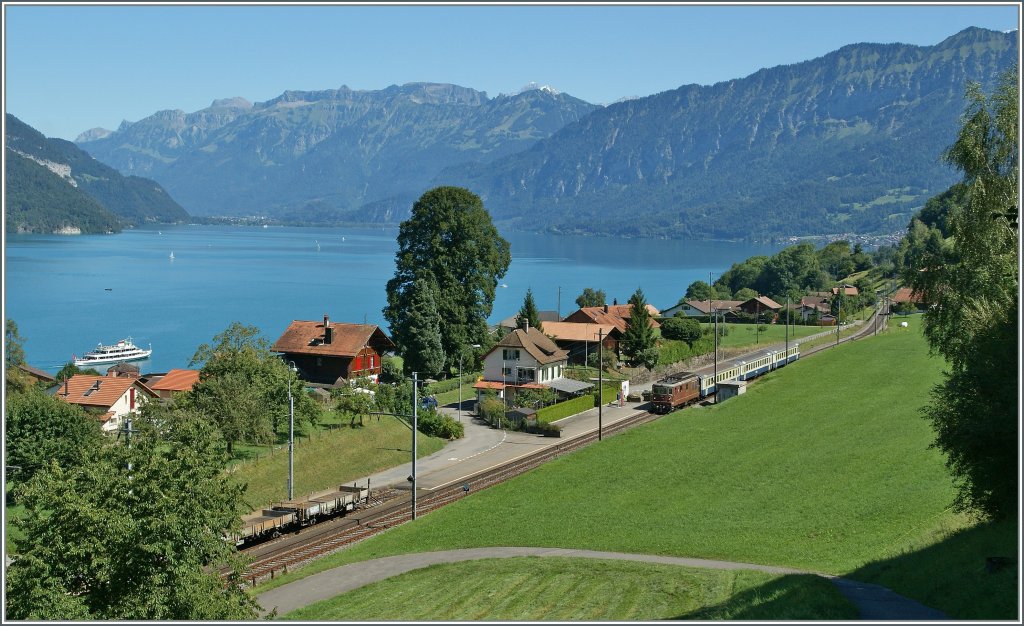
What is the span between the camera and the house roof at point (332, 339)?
6631cm

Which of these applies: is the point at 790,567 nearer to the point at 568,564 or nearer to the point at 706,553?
the point at 706,553

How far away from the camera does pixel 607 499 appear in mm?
37469

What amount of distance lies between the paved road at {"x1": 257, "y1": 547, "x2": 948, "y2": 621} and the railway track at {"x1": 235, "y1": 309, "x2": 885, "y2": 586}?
7.30 feet

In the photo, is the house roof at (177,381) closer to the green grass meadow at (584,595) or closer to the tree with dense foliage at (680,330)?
the green grass meadow at (584,595)

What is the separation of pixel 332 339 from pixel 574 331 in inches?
743

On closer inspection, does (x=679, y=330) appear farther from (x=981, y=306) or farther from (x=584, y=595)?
(x=584, y=595)

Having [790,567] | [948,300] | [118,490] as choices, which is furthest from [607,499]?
[118,490]

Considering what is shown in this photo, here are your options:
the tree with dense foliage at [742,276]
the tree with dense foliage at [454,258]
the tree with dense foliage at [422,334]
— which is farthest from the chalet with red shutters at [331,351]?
the tree with dense foliage at [742,276]

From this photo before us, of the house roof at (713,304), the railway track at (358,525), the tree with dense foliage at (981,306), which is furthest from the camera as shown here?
the house roof at (713,304)

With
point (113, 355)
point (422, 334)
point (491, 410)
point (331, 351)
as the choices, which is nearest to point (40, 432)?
point (491, 410)

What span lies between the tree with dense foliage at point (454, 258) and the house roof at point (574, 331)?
6.54 metres

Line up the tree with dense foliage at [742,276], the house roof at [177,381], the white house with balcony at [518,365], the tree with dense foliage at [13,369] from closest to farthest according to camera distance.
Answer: the tree with dense foliage at [13,369], the house roof at [177,381], the white house with balcony at [518,365], the tree with dense foliage at [742,276]

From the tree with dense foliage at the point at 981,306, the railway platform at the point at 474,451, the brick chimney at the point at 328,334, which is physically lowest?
the railway platform at the point at 474,451

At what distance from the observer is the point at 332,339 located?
67.4 metres
